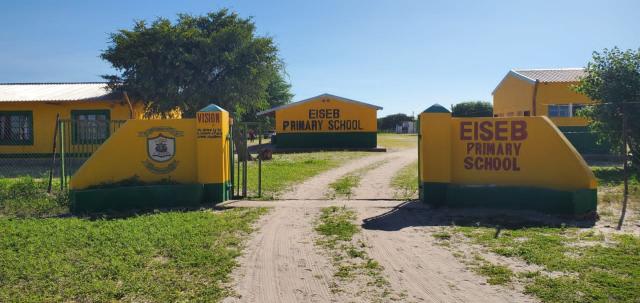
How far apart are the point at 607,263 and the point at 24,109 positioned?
23161 mm

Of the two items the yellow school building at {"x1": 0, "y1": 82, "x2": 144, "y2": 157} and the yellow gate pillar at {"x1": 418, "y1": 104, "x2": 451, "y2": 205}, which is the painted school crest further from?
the yellow school building at {"x1": 0, "y1": 82, "x2": 144, "y2": 157}

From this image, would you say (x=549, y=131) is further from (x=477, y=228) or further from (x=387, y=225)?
(x=387, y=225)

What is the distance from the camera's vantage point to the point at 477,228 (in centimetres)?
744

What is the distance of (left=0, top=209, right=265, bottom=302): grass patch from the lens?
460 cm

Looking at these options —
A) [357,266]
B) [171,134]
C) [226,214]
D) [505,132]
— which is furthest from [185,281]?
[505,132]

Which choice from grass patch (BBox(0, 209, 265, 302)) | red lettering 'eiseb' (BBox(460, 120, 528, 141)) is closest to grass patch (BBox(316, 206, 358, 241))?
grass patch (BBox(0, 209, 265, 302))

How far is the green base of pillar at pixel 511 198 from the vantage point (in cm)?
843

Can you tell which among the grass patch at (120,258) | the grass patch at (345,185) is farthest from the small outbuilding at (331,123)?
the grass patch at (120,258)

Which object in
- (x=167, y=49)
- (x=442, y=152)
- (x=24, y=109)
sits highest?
(x=167, y=49)

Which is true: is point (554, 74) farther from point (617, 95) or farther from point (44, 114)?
point (44, 114)

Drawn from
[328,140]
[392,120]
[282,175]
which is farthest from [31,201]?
[392,120]

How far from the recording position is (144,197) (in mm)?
9445

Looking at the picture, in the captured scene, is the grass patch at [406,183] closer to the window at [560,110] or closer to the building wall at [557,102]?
the building wall at [557,102]

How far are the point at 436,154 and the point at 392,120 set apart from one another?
58093mm
